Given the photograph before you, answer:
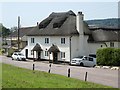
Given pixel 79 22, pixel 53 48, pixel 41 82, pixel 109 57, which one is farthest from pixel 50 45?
pixel 41 82

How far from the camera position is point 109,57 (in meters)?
44.9

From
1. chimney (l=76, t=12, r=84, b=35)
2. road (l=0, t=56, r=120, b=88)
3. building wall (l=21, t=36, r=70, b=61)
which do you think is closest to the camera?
road (l=0, t=56, r=120, b=88)

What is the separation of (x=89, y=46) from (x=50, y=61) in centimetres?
733

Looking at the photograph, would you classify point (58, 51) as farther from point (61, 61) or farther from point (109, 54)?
point (109, 54)

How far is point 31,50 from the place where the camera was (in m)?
62.6

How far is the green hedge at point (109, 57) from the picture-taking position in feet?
145

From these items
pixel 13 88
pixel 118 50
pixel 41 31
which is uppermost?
pixel 41 31

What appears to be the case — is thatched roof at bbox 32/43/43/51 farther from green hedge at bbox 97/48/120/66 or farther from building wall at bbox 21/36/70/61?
green hedge at bbox 97/48/120/66

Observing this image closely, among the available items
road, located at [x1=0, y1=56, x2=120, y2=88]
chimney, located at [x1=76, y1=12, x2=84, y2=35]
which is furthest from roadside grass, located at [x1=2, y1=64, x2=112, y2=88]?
chimney, located at [x1=76, y1=12, x2=84, y2=35]

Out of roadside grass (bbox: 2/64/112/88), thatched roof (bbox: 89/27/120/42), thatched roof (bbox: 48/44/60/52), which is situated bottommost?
roadside grass (bbox: 2/64/112/88)

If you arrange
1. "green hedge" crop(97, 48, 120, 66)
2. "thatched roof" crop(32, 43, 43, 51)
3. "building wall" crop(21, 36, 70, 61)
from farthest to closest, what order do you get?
"thatched roof" crop(32, 43, 43, 51) → "building wall" crop(21, 36, 70, 61) → "green hedge" crop(97, 48, 120, 66)

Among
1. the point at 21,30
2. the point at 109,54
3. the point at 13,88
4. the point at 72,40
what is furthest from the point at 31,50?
the point at 13,88

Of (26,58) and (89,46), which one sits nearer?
(89,46)

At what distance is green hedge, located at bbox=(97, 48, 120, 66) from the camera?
44.3 m
